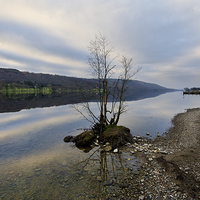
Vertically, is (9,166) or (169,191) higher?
(169,191)

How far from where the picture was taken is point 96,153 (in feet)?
37.8

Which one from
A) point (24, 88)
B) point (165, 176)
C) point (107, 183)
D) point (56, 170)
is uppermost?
point (24, 88)

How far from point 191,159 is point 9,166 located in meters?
13.2

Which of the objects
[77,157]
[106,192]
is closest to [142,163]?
[106,192]

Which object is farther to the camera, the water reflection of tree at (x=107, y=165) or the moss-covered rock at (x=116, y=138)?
the moss-covered rock at (x=116, y=138)

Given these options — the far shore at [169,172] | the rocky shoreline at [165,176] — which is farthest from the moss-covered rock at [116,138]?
the rocky shoreline at [165,176]

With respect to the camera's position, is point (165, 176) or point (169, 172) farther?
point (169, 172)

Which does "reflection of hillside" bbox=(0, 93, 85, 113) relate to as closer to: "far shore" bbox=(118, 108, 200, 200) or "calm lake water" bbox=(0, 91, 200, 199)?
"calm lake water" bbox=(0, 91, 200, 199)

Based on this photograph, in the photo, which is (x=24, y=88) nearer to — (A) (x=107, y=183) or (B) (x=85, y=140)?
(B) (x=85, y=140)

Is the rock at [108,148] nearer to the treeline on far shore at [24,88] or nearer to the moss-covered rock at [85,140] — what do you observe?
the moss-covered rock at [85,140]

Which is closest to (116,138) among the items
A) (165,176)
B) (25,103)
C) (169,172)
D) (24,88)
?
(169,172)

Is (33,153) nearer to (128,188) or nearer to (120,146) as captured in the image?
(120,146)

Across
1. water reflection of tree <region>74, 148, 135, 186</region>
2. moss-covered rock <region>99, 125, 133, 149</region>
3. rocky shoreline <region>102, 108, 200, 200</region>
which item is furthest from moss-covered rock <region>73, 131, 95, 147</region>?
rocky shoreline <region>102, 108, 200, 200</region>

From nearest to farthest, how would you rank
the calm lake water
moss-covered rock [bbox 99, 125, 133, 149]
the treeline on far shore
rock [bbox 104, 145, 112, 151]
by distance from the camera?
the calm lake water, rock [bbox 104, 145, 112, 151], moss-covered rock [bbox 99, 125, 133, 149], the treeline on far shore
